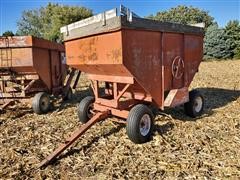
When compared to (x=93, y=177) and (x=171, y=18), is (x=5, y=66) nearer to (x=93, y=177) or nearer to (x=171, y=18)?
(x=93, y=177)

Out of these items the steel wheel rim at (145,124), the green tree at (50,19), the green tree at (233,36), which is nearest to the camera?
the steel wheel rim at (145,124)

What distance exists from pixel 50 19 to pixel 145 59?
41.5m

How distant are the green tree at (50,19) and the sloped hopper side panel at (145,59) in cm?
2878

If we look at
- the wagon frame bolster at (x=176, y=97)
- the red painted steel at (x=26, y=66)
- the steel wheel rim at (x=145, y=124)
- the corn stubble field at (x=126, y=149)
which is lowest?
the corn stubble field at (x=126, y=149)

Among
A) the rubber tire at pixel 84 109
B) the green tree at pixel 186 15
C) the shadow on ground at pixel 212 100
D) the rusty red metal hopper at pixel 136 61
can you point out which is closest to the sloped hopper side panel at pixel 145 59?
the rusty red metal hopper at pixel 136 61

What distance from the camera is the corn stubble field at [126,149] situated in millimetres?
3537

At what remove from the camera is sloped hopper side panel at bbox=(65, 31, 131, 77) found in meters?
4.20

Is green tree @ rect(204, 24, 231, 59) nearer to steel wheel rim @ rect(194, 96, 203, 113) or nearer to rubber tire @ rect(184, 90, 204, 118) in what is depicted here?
steel wheel rim @ rect(194, 96, 203, 113)

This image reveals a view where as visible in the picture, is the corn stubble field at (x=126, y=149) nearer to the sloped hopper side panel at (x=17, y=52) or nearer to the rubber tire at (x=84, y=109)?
the rubber tire at (x=84, y=109)

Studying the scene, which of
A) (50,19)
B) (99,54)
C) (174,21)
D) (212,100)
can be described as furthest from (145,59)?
(50,19)

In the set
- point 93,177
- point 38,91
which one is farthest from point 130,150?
point 38,91

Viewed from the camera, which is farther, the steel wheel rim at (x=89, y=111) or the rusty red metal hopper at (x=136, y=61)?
the steel wheel rim at (x=89, y=111)

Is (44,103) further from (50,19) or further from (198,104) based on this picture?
(50,19)

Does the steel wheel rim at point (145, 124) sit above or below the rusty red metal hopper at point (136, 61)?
below
